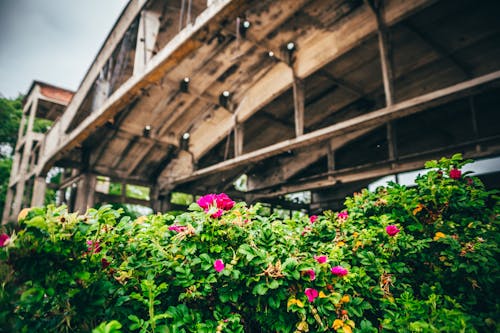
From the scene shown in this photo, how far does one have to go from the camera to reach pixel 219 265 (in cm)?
135

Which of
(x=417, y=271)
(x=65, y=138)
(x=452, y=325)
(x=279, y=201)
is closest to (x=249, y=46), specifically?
(x=65, y=138)

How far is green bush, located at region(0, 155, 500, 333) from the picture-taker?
111 centimetres

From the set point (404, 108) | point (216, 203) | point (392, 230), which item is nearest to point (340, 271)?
point (392, 230)

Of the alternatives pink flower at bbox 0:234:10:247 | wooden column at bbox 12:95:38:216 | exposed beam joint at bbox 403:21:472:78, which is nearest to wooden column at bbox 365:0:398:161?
exposed beam joint at bbox 403:21:472:78

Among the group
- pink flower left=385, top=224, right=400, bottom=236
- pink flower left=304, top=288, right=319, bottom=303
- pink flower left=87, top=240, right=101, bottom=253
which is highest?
pink flower left=385, top=224, right=400, bottom=236

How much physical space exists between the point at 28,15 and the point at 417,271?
672 cm

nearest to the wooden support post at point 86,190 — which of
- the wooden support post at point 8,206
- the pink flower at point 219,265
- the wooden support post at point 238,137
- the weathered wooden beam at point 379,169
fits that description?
the wooden support post at point 238,137

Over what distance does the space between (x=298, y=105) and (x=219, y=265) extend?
15.9 feet

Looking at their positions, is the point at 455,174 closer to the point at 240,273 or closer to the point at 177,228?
the point at 240,273

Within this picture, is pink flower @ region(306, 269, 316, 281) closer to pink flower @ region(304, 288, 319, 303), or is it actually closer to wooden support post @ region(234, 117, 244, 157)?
pink flower @ region(304, 288, 319, 303)

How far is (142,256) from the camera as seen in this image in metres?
1.46

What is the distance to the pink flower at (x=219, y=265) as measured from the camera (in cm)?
134

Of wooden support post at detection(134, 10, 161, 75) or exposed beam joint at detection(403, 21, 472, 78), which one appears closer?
wooden support post at detection(134, 10, 161, 75)

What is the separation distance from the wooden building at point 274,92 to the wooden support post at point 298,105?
0.11 feet
